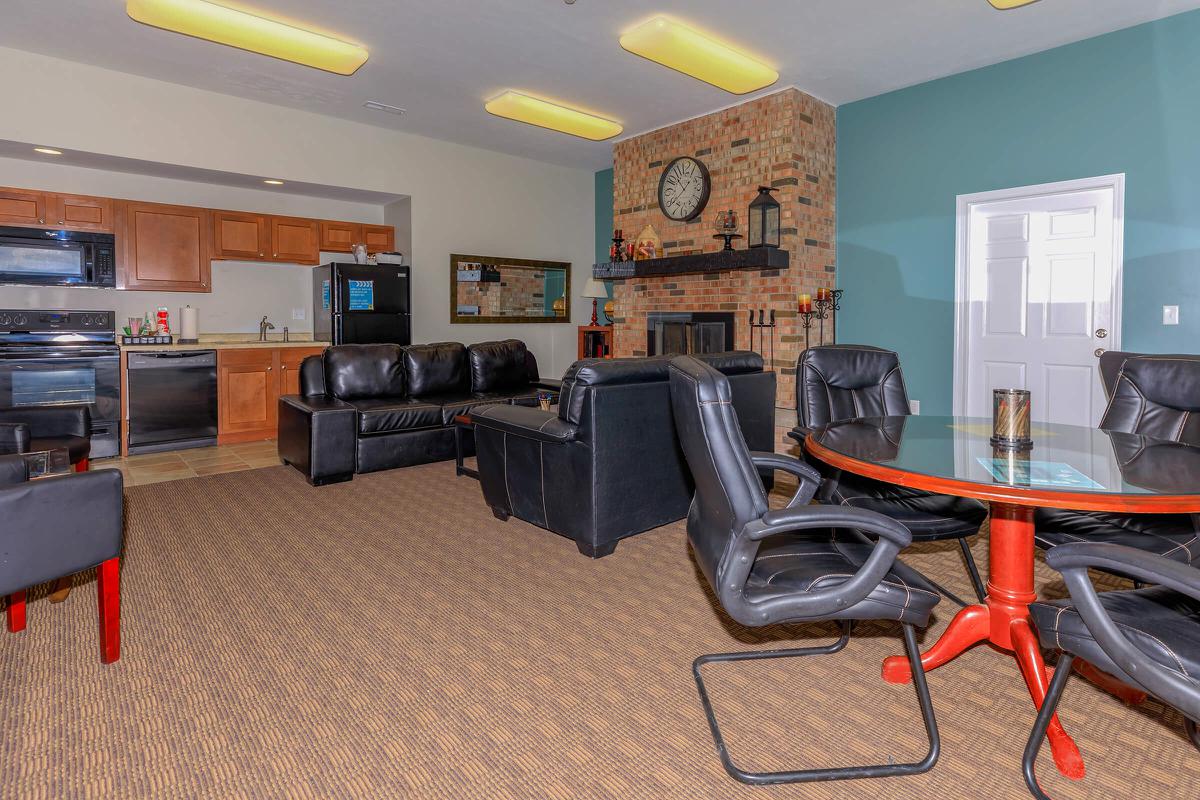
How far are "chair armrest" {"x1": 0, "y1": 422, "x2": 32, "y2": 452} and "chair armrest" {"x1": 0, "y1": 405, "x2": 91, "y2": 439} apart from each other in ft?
1.68

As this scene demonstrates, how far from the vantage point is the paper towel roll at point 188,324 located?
19.4 feet

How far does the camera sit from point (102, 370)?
17.1 feet

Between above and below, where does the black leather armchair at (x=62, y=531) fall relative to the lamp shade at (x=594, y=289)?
below

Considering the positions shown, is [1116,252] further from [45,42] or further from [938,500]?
[45,42]

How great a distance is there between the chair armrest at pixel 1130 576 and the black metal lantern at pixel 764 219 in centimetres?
436

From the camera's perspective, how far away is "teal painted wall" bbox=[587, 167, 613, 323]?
822 cm

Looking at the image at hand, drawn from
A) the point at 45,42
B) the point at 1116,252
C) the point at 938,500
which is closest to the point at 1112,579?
the point at 938,500

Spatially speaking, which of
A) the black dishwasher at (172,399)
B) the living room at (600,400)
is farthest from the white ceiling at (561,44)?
the black dishwasher at (172,399)

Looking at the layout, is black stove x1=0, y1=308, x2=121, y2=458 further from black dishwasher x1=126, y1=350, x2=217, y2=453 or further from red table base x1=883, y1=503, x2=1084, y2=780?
red table base x1=883, y1=503, x2=1084, y2=780

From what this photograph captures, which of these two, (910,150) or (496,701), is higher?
(910,150)

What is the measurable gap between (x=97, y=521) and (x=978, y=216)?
214 inches

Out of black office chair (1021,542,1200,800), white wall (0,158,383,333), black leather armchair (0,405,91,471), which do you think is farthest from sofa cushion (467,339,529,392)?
black office chair (1021,542,1200,800)

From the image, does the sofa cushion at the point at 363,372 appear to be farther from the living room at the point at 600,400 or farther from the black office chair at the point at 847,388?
the black office chair at the point at 847,388

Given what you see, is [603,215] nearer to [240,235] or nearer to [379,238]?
[379,238]
